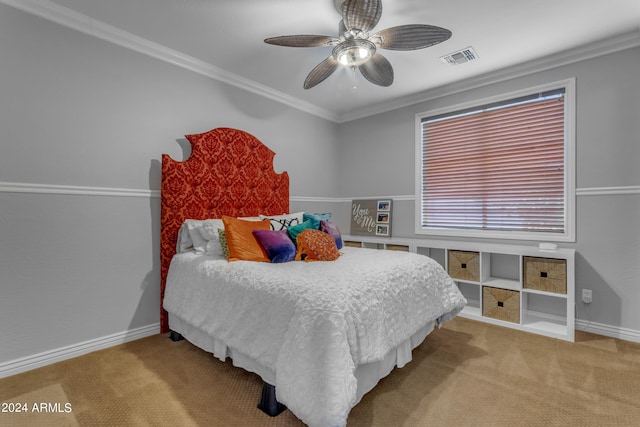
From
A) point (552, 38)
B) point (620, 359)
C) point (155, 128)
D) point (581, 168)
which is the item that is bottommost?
point (620, 359)

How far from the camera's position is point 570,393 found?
1.76 m

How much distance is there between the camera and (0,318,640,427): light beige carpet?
61.3 inches

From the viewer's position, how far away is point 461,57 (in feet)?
9.20

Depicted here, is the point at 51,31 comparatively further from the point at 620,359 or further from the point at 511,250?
the point at 620,359

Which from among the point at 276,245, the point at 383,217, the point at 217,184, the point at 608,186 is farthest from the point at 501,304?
the point at 217,184

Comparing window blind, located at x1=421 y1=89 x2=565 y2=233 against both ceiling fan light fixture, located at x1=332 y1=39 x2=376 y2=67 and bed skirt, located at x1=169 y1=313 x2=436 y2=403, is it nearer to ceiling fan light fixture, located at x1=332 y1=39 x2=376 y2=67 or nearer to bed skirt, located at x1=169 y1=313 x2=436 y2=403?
bed skirt, located at x1=169 y1=313 x2=436 y2=403

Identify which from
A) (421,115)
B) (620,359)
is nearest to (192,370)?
(620,359)

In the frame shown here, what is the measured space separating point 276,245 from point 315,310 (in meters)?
0.98

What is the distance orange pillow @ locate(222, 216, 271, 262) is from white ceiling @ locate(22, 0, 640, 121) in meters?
1.51

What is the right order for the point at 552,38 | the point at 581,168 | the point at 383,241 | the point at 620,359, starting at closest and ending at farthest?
the point at 620,359 < the point at 552,38 < the point at 581,168 < the point at 383,241

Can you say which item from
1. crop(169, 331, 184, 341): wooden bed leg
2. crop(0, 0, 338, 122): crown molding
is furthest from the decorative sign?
crop(169, 331, 184, 341): wooden bed leg

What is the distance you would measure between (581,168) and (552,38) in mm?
1137

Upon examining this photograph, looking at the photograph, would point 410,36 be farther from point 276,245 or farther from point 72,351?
point 72,351

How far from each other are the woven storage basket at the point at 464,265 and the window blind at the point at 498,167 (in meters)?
0.49
